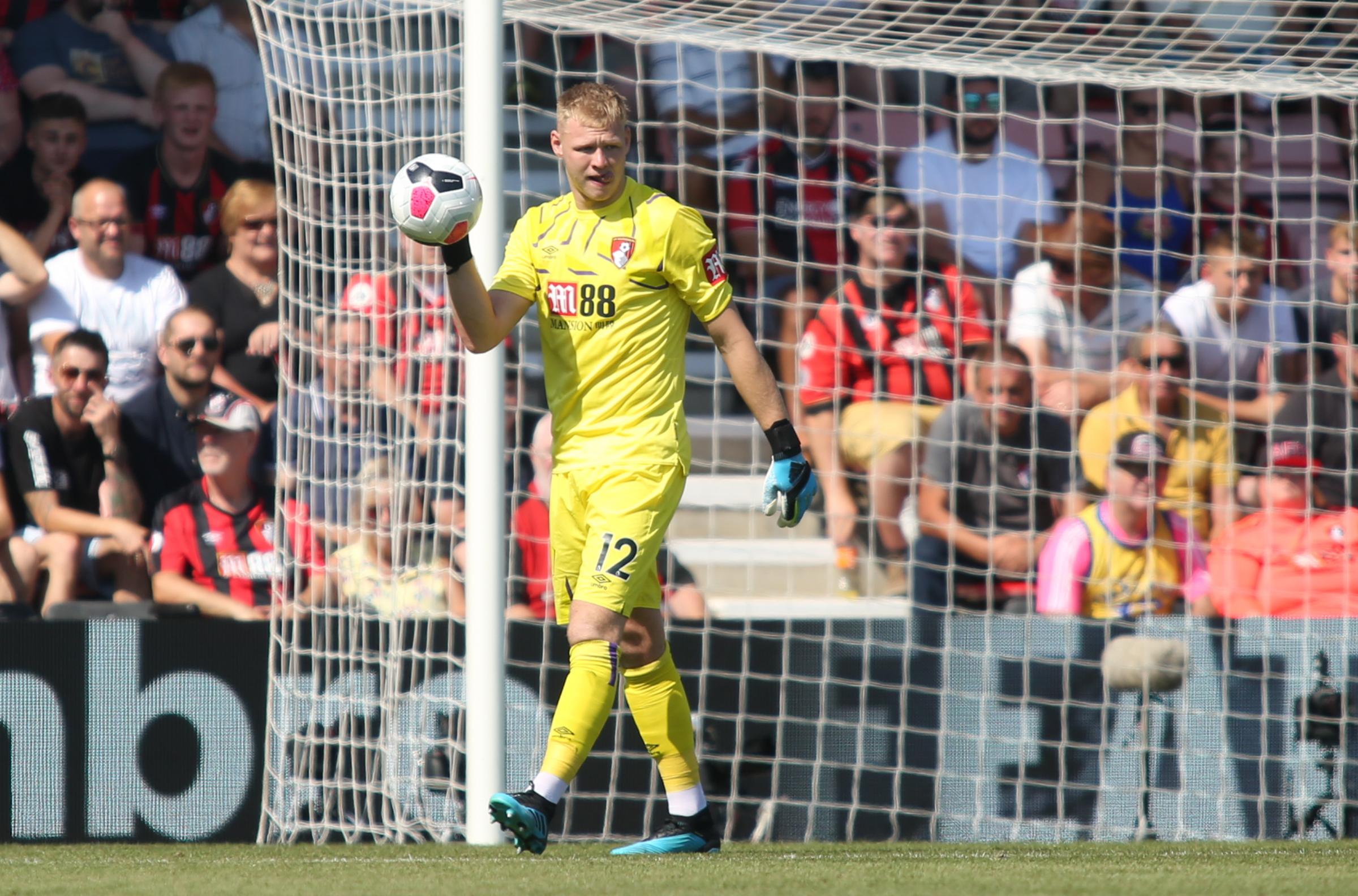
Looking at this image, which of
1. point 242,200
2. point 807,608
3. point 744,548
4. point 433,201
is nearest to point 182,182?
point 242,200

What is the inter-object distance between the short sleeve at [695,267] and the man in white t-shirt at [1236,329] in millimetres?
3655

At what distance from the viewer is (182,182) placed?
26.0ft

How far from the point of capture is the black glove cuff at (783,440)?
4.11 metres

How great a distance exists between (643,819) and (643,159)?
3.70 meters

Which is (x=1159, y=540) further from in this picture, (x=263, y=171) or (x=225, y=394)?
(x=263, y=171)

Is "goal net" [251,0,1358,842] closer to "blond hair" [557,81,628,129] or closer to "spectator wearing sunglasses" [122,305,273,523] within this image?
"spectator wearing sunglasses" [122,305,273,523]

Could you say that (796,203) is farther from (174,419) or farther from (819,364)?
(174,419)

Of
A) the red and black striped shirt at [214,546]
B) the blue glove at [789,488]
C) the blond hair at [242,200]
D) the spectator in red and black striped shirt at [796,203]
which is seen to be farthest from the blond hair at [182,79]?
the blue glove at [789,488]

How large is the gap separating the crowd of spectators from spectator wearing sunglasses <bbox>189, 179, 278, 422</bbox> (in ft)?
0.05

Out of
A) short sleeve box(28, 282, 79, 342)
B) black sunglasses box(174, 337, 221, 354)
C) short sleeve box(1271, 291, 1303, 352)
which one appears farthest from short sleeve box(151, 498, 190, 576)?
short sleeve box(1271, 291, 1303, 352)

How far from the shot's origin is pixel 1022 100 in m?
8.41

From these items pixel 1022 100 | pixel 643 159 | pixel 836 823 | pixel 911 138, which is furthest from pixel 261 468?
pixel 1022 100

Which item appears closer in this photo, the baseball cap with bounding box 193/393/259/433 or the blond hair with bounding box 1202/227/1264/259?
the baseball cap with bounding box 193/393/259/433

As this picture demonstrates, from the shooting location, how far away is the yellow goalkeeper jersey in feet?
13.4
